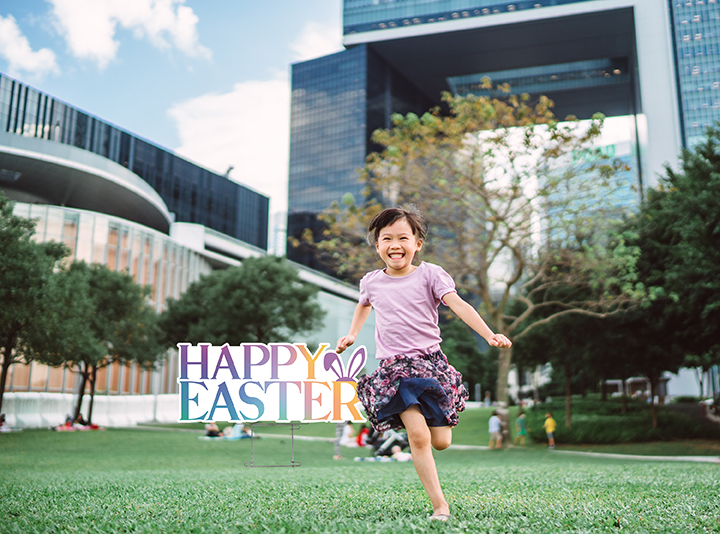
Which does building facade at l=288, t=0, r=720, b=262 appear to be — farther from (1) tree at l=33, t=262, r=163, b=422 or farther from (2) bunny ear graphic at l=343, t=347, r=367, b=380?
(2) bunny ear graphic at l=343, t=347, r=367, b=380

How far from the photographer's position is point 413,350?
149 inches

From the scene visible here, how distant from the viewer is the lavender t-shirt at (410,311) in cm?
382

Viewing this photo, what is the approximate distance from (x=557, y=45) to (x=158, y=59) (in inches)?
2322

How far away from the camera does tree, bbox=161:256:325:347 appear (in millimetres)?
34469

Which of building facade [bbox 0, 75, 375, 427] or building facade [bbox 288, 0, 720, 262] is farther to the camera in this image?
building facade [bbox 288, 0, 720, 262]

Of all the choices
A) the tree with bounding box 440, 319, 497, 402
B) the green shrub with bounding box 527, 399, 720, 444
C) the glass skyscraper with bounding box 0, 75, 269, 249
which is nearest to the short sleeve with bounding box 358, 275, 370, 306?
the green shrub with bounding box 527, 399, 720, 444

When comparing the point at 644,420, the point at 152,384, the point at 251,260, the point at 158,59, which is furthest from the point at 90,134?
the point at 644,420

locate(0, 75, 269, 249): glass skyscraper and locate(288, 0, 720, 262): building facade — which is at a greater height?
locate(288, 0, 720, 262): building facade

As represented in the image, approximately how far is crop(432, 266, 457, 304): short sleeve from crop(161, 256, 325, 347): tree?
30.7m

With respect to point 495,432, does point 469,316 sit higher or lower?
higher

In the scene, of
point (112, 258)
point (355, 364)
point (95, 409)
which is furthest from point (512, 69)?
point (355, 364)

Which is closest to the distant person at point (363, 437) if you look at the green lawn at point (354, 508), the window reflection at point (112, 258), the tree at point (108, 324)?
the tree at point (108, 324)

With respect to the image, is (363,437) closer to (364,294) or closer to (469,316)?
(364,294)

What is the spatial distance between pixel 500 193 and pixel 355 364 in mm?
12827
